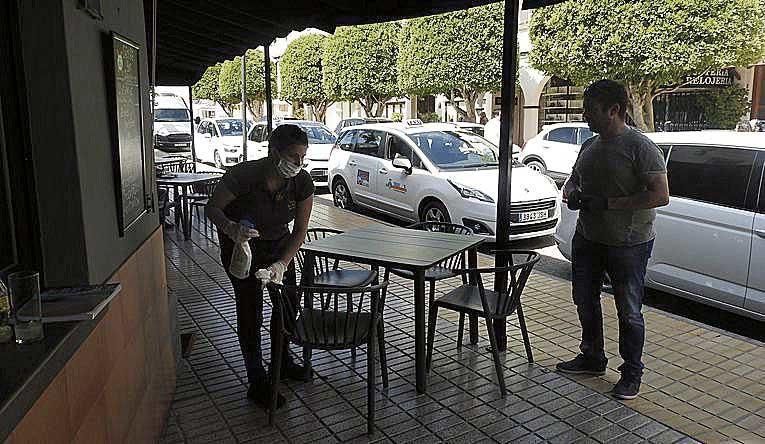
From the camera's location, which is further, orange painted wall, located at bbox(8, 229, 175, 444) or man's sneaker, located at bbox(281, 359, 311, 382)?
man's sneaker, located at bbox(281, 359, 311, 382)

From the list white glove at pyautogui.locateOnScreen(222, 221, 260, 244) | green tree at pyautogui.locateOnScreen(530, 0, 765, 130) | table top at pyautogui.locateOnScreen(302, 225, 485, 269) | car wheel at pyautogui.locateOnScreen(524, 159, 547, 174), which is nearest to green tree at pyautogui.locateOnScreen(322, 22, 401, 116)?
green tree at pyautogui.locateOnScreen(530, 0, 765, 130)

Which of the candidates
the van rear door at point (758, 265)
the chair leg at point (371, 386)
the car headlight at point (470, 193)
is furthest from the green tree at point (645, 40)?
the chair leg at point (371, 386)

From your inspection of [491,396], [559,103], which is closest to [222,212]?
[491,396]

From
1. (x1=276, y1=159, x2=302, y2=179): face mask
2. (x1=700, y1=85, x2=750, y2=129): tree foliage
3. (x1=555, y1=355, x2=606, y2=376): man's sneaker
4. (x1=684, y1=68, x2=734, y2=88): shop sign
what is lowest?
(x1=555, y1=355, x2=606, y2=376): man's sneaker

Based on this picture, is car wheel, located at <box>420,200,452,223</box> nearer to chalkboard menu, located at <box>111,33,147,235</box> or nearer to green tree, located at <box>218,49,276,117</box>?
chalkboard menu, located at <box>111,33,147,235</box>

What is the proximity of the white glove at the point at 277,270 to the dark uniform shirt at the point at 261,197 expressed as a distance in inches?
7.7

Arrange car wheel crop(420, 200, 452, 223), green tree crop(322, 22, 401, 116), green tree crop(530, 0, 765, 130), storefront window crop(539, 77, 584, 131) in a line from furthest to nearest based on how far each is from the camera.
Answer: storefront window crop(539, 77, 584, 131)
green tree crop(322, 22, 401, 116)
green tree crop(530, 0, 765, 130)
car wheel crop(420, 200, 452, 223)

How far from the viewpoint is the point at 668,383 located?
13.1 feet

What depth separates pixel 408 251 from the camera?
4113mm

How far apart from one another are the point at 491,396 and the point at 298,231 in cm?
155

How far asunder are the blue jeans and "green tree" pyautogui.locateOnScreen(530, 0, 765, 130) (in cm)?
1271

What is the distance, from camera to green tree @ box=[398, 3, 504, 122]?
19.3 meters

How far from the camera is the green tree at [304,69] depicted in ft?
90.9

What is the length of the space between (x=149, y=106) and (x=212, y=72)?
35.2 meters
